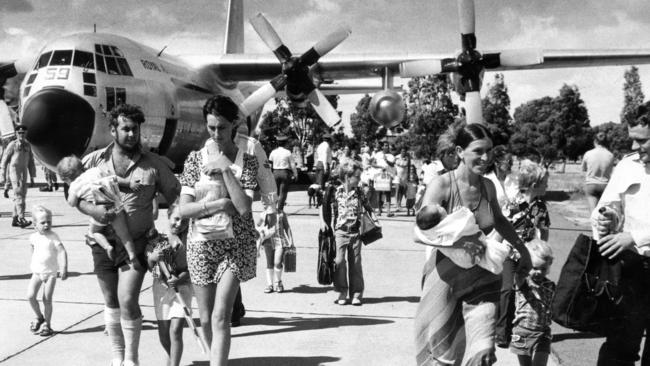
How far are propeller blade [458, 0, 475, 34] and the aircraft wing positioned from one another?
4533 millimetres

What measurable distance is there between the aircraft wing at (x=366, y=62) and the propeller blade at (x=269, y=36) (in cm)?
303

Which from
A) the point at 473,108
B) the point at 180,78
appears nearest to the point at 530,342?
the point at 473,108

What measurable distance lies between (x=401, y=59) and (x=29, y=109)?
32.3 feet

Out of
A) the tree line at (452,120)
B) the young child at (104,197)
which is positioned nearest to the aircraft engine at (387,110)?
the young child at (104,197)

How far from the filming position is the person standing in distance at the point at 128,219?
399 cm

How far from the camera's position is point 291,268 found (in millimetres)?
6613

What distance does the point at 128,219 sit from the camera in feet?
13.4

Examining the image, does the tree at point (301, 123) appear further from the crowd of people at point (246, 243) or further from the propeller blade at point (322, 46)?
the crowd of people at point (246, 243)

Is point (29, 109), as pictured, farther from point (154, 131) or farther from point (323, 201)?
point (323, 201)

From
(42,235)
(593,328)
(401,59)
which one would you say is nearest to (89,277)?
(42,235)

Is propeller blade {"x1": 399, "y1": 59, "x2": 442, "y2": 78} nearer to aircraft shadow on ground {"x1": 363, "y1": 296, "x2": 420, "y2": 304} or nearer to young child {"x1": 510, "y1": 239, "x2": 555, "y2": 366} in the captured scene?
aircraft shadow on ground {"x1": 363, "y1": 296, "x2": 420, "y2": 304}

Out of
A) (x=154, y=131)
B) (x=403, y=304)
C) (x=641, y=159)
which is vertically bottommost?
(x=403, y=304)

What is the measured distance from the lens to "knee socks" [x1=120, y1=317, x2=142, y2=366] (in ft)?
13.1

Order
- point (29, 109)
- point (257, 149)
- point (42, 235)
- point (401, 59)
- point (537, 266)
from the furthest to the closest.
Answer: point (401, 59), point (29, 109), point (42, 235), point (257, 149), point (537, 266)
